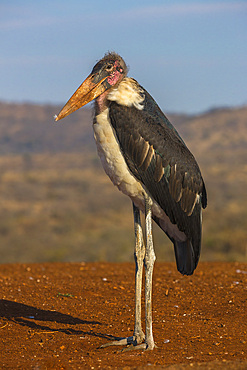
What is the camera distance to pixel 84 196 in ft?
139

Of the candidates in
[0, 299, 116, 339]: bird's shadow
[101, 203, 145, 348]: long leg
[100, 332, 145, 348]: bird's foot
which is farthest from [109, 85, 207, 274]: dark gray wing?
[0, 299, 116, 339]: bird's shadow

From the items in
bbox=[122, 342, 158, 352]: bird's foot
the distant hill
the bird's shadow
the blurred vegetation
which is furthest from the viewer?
the distant hill

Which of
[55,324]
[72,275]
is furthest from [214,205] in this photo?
[55,324]

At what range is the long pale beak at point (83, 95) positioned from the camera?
590 cm

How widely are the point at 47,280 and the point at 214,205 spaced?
26.5 meters

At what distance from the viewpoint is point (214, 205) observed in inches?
1383

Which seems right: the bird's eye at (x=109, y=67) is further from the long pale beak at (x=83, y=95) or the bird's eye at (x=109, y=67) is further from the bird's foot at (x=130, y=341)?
the bird's foot at (x=130, y=341)

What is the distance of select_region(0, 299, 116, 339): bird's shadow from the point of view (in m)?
6.82

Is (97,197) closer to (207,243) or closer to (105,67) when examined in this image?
(207,243)

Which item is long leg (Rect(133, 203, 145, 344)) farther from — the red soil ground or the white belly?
the white belly

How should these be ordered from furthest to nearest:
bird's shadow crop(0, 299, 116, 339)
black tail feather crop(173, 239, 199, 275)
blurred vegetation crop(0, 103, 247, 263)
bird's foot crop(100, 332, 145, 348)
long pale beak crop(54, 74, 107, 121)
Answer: blurred vegetation crop(0, 103, 247, 263) < bird's shadow crop(0, 299, 116, 339) < black tail feather crop(173, 239, 199, 275) < bird's foot crop(100, 332, 145, 348) < long pale beak crop(54, 74, 107, 121)

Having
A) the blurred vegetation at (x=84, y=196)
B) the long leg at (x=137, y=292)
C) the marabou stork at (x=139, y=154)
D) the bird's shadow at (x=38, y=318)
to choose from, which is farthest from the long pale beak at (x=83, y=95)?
the blurred vegetation at (x=84, y=196)

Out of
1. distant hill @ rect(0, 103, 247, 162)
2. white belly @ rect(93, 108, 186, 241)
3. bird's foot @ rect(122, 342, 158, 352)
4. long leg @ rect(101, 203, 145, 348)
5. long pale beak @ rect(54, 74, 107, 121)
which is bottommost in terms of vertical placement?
bird's foot @ rect(122, 342, 158, 352)

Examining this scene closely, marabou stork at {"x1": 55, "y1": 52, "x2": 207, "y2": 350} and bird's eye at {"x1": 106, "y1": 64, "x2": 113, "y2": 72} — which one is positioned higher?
bird's eye at {"x1": 106, "y1": 64, "x2": 113, "y2": 72}
